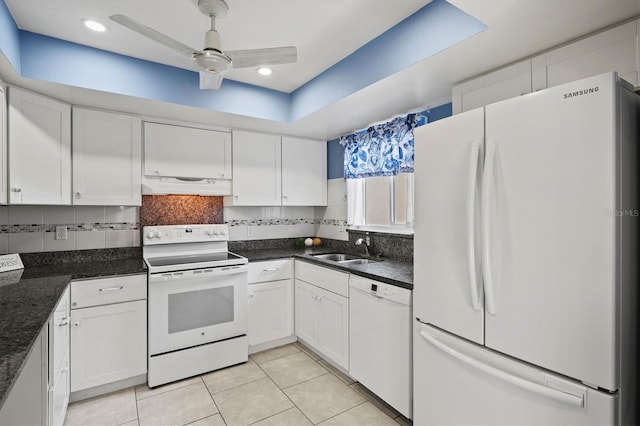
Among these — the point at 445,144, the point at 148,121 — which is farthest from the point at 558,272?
the point at 148,121

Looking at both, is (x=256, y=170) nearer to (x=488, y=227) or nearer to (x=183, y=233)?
(x=183, y=233)

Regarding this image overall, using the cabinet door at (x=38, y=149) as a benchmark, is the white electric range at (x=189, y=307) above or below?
below

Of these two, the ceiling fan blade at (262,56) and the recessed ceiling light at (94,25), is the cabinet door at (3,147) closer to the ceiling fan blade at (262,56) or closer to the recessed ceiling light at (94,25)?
the recessed ceiling light at (94,25)

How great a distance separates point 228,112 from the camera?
280cm

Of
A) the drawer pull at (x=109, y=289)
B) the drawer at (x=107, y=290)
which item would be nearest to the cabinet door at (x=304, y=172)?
the drawer at (x=107, y=290)

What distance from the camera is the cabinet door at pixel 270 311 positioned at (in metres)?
3.04

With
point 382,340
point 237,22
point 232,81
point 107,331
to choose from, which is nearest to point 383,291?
point 382,340

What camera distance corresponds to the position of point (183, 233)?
121 inches

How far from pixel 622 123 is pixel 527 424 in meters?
1.21

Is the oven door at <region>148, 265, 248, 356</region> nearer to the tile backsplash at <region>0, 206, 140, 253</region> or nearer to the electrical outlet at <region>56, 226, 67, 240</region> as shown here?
the tile backsplash at <region>0, 206, 140, 253</region>

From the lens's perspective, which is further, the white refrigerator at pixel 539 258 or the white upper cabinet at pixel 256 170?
the white upper cabinet at pixel 256 170

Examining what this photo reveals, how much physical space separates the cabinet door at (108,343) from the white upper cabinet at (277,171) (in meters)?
1.36

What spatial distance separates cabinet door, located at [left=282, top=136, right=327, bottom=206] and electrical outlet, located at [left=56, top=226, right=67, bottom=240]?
1.97m

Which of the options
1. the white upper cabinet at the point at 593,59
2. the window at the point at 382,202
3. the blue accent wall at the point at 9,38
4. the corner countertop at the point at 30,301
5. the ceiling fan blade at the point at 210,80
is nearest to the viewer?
the corner countertop at the point at 30,301
